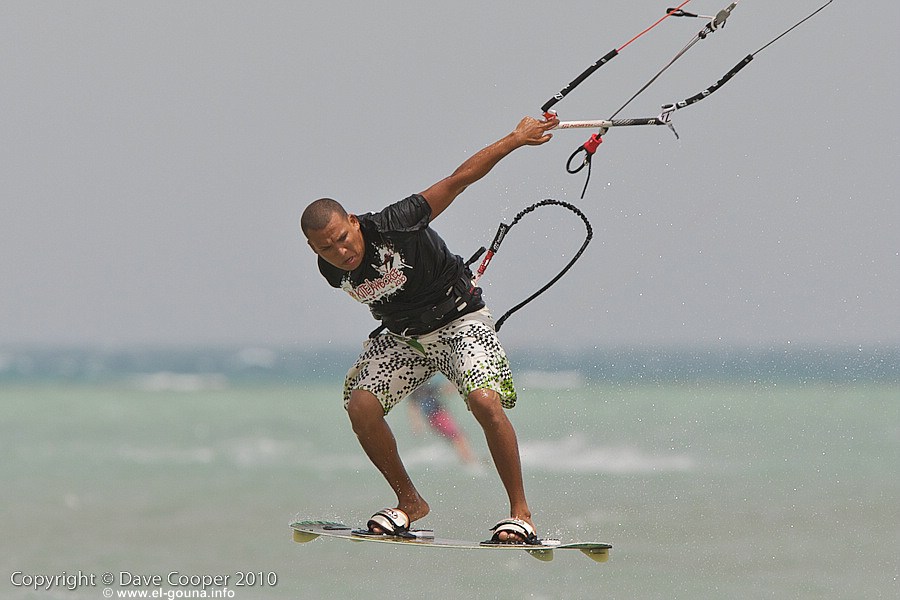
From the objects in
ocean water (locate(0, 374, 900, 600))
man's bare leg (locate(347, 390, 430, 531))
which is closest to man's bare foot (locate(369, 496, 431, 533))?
man's bare leg (locate(347, 390, 430, 531))

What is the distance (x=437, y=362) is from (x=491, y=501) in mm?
7112

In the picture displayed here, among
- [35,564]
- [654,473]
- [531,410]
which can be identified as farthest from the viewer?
[531,410]

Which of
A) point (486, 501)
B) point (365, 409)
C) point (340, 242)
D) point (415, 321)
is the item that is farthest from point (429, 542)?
point (486, 501)

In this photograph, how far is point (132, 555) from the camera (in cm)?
1526

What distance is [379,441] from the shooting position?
338 inches

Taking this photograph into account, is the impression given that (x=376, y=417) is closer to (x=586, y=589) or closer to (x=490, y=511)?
(x=586, y=589)

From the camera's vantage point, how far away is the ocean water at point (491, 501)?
45.1 ft

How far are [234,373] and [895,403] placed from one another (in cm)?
2548

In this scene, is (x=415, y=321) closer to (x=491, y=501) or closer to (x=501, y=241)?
(x=501, y=241)

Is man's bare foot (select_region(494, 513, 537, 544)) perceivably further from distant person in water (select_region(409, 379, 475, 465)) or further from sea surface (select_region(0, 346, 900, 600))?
sea surface (select_region(0, 346, 900, 600))

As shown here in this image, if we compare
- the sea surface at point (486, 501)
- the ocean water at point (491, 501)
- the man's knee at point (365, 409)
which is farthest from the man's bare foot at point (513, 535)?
the ocean water at point (491, 501)

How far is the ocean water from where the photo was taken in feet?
45.1

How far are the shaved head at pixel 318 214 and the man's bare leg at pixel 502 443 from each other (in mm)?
1380

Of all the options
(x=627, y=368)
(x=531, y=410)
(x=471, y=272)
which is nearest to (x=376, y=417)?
(x=471, y=272)
